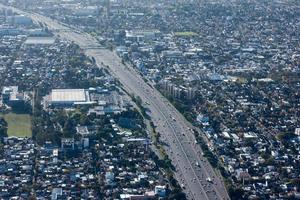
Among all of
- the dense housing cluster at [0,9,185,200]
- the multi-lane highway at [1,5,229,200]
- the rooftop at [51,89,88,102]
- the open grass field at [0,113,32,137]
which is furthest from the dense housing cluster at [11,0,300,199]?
the open grass field at [0,113,32,137]

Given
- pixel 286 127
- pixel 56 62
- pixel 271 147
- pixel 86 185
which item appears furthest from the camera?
pixel 56 62

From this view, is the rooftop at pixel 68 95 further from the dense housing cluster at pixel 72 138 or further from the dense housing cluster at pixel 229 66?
the dense housing cluster at pixel 229 66

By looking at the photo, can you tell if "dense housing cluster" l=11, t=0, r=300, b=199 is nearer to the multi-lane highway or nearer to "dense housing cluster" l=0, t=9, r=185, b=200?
the multi-lane highway

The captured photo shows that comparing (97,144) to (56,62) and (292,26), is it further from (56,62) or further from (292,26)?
(292,26)

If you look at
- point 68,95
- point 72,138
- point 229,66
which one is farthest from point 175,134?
point 229,66

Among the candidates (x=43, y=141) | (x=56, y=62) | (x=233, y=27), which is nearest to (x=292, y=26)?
(x=233, y=27)
